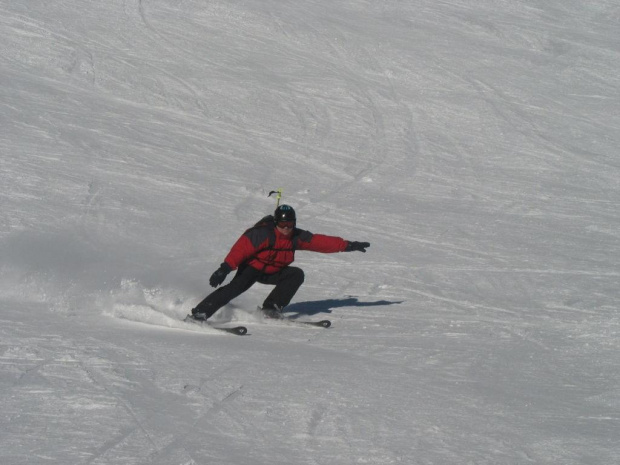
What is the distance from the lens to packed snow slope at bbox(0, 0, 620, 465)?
17.1 feet

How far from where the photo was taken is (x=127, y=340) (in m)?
6.80

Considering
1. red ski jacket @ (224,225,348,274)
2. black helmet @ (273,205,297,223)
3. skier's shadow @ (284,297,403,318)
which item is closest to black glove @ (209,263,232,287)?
red ski jacket @ (224,225,348,274)

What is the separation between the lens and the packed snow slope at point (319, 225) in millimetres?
5215

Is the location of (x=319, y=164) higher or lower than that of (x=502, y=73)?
lower

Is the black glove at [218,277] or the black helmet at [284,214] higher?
the black helmet at [284,214]

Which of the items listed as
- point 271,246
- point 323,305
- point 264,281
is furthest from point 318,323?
point 323,305

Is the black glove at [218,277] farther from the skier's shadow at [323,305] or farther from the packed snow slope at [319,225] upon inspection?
the skier's shadow at [323,305]

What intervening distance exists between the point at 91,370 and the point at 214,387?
0.80 meters

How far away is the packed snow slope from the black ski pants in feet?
1.03

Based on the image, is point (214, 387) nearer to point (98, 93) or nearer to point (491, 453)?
point (491, 453)

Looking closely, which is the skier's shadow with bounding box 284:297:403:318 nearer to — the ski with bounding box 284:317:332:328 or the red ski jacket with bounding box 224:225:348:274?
the ski with bounding box 284:317:332:328

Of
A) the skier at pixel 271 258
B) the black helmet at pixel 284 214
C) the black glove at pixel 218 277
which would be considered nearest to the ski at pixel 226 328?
the skier at pixel 271 258

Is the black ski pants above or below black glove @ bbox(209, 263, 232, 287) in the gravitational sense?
below

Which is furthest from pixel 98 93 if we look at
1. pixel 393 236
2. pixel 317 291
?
pixel 317 291
